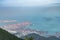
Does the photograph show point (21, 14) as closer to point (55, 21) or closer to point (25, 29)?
point (25, 29)

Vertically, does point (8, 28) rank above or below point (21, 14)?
below

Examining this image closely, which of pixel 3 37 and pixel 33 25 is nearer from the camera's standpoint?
pixel 33 25

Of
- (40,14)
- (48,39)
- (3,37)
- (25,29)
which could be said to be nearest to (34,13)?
(40,14)

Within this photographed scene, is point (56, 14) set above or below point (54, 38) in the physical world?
above

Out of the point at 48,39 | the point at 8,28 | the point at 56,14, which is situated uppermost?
the point at 56,14

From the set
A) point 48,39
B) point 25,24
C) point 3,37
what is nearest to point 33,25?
point 25,24

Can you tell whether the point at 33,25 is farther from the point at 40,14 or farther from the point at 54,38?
the point at 54,38

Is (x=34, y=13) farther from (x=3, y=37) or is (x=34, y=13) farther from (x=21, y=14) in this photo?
(x=3, y=37)

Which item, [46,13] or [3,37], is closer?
[46,13]

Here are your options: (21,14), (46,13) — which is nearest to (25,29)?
(21,14)
